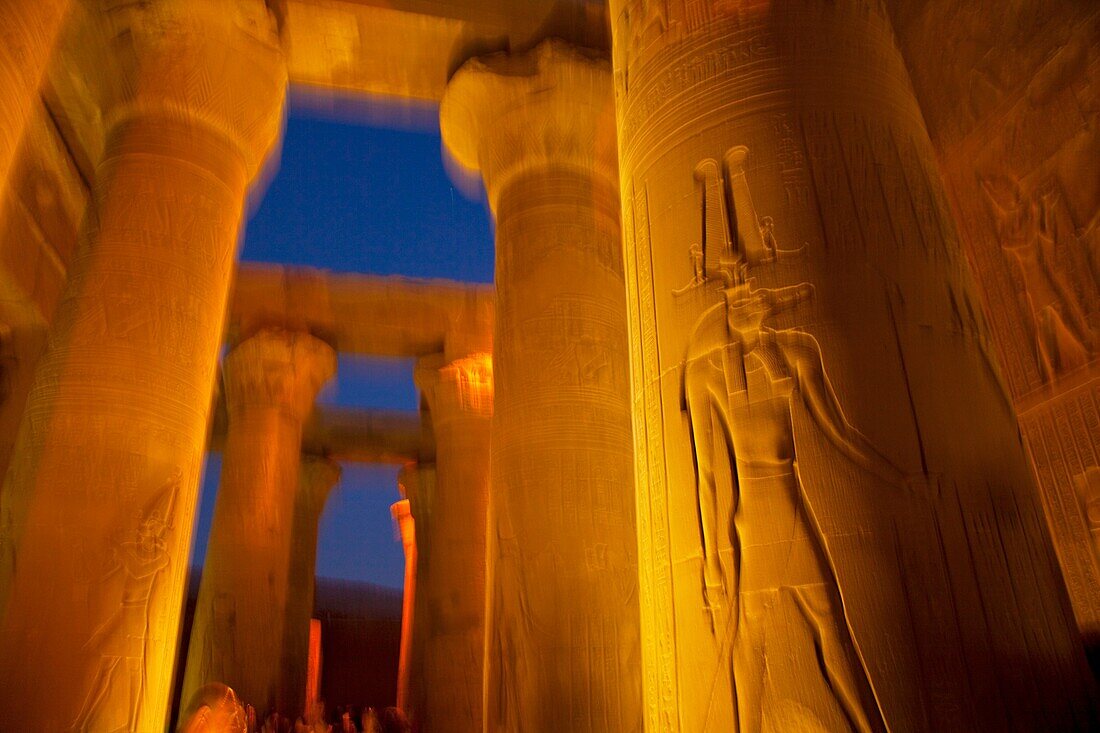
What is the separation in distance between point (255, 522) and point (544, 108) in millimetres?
6992

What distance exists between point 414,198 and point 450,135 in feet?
122

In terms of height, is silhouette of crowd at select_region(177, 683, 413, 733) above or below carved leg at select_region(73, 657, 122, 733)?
below

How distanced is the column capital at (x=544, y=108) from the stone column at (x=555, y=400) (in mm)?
14

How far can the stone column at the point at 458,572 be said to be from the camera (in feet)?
36.8

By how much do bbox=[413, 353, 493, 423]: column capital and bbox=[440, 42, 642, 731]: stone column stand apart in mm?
4182

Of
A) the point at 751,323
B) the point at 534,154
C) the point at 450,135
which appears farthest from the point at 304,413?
the point at 751,323

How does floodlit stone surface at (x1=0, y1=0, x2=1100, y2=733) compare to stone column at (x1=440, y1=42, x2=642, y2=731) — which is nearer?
floodlit stone surface at (x1=0, y1=0, x2=1100, y2=733)

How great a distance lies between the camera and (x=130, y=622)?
5785 mm

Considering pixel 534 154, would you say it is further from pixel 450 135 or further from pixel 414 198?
pixel 414 198

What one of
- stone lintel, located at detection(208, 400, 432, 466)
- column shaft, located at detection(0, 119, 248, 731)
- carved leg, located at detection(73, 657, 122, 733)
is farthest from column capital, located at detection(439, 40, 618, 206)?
stone lintel, located at detection(208, 400, 432, 466)

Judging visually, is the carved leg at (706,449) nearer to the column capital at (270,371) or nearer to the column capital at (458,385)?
the column capital at (458,385)

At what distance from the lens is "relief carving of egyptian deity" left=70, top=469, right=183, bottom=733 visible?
5.47 metres

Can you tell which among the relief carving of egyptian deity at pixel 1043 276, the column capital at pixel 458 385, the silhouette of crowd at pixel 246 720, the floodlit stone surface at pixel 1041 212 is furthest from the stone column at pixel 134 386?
the relief carving of egyptian deity at pixel 1043 276

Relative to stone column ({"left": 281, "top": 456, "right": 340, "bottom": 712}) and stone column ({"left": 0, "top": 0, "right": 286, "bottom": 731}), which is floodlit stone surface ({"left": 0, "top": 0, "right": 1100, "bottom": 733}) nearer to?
stone column ({"left": 0, "top": 0, "right": 286, "bottom": 731})
